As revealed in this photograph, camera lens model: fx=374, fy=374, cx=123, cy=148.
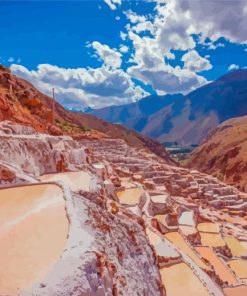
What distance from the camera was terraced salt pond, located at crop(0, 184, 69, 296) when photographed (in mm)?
4711

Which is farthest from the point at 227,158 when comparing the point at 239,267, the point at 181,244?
the point at 181,244

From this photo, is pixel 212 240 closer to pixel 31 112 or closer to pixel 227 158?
pixel 31 112

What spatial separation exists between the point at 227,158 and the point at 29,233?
90.6m

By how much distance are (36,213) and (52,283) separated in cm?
249

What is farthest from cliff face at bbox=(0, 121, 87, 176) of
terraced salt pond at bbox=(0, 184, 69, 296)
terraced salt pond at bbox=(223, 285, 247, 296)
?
terraced salt pond at bbox=(223, 285, 247, 296)

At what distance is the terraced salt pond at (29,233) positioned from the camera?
4711 millimetres

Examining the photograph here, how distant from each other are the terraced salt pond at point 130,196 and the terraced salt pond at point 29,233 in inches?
399

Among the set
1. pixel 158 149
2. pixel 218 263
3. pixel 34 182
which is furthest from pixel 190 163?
pixel 34 182

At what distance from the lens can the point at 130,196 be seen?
19672 mm

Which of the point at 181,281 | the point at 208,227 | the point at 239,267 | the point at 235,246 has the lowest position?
the point at 239,267

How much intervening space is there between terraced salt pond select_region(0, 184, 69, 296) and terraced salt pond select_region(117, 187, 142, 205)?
10130 mm

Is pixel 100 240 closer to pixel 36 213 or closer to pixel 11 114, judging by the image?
pixel 36 213

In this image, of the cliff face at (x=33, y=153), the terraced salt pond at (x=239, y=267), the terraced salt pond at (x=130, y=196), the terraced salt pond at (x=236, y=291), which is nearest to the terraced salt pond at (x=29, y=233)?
the cliff face at (x=33, y=153)

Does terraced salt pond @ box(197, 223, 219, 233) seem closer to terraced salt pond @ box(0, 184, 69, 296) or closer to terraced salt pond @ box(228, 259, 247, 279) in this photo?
terraced salt pond @ box(228, 259, 247, 279)
